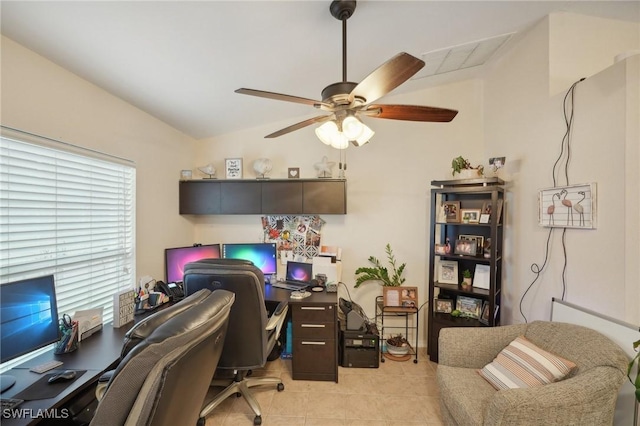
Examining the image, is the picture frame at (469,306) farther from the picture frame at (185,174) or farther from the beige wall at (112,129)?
the picture frame at (185,174)

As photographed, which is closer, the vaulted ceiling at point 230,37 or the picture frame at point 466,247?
the vaulted ceiling at point 230,37

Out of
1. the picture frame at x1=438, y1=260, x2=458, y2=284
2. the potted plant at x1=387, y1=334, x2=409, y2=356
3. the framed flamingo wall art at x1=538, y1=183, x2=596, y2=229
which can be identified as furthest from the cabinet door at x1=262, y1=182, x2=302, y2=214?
the framed flamingo wall art at x1=538, y1=183, x2=596, y2=229

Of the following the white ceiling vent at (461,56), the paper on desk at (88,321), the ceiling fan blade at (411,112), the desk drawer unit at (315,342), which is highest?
the white ceiling vent at (461,56)

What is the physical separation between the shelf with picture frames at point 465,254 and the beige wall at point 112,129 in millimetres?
2800

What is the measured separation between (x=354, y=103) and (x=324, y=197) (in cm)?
150

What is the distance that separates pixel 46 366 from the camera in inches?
50.8

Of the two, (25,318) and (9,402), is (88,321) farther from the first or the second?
(9,402)

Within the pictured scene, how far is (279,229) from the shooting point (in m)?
3.12

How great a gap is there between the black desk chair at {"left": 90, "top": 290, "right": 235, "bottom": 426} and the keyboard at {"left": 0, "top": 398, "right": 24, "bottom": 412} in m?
0.63

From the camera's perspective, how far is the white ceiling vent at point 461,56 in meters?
2.16

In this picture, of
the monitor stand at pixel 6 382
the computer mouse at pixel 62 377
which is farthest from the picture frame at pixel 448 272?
the monitor stand at pixel 6 382

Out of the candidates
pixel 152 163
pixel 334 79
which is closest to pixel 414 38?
pixel 334 79

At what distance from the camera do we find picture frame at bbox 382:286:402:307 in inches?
108

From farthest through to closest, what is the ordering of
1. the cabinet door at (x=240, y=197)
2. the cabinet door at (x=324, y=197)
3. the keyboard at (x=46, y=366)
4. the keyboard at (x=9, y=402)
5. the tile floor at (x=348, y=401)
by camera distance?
the cabinet door at (x=240, y=197)
the cabinet door at (x=324, y=197)
the tile floor at (x=348, y=401)
the keyboard at (x=46, y=366)
the keyboard at (x=9, y=402)
